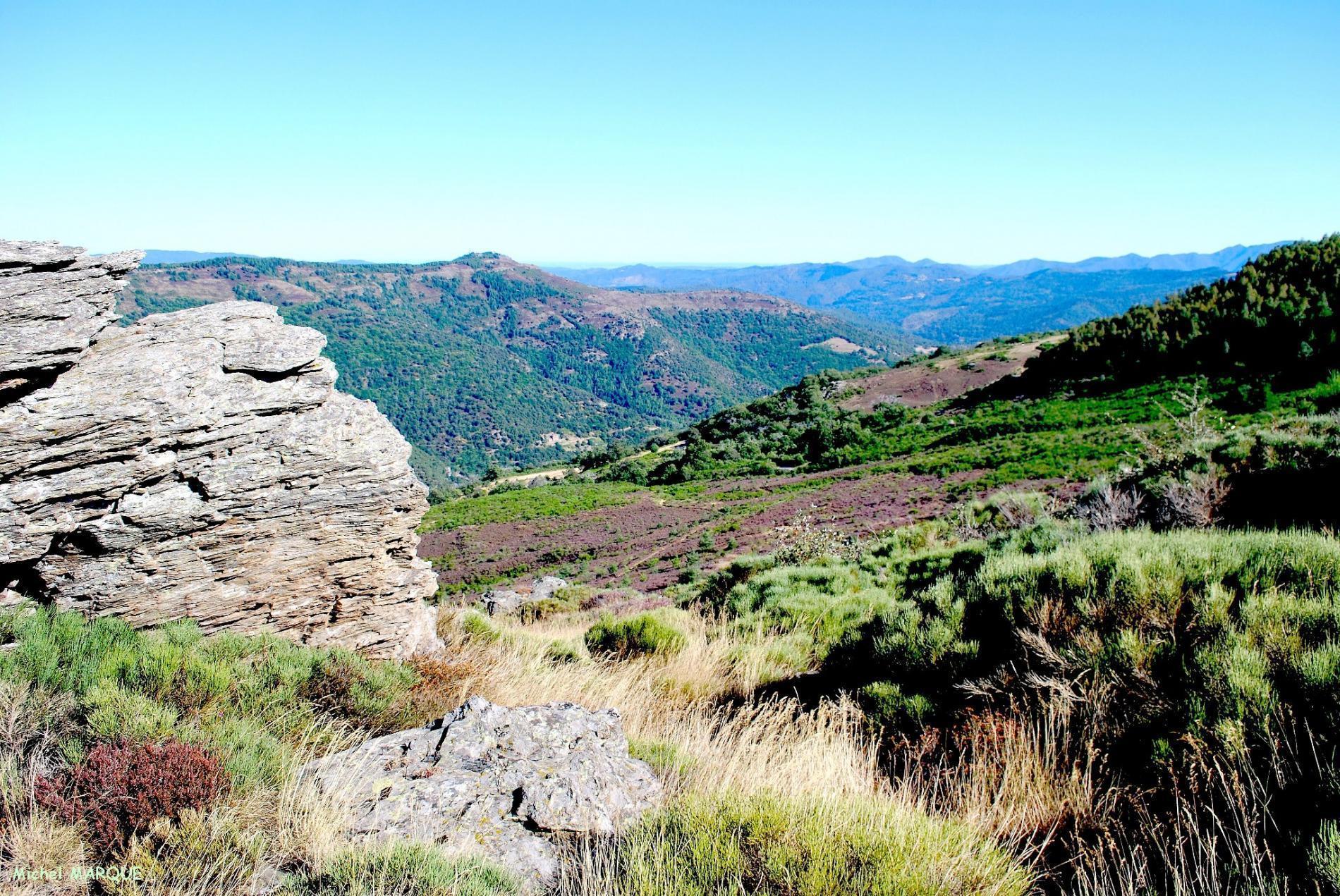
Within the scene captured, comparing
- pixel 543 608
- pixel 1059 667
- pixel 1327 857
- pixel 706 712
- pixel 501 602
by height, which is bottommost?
pixel 501 602

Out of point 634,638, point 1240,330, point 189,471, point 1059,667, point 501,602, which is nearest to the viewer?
point 1059,667

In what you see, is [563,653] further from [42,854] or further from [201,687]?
[42,854]

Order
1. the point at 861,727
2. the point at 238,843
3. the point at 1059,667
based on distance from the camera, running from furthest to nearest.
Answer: the point at 861,727 < the point at 1059,667 < the point at 238,843

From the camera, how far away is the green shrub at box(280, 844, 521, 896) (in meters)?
2.29

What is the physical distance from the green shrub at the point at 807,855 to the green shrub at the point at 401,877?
412mm

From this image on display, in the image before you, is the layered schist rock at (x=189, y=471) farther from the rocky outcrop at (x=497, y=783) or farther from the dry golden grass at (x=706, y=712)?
the rocky outcrop at (x=497, y=783)

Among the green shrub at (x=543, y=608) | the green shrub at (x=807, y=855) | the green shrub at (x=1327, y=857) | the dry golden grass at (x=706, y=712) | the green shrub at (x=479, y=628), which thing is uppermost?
the green shrub at (x=1327, y=857)

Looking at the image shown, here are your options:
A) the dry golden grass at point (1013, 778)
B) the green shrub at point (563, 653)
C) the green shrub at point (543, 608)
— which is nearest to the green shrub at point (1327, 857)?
the dry golden grass at point (1013, 778)

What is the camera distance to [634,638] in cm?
695

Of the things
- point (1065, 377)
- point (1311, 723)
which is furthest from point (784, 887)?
point (1065, 377)

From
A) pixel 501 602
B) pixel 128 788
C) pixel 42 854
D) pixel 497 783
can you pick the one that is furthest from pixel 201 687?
pixel 501 602

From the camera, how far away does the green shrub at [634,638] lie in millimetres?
6504

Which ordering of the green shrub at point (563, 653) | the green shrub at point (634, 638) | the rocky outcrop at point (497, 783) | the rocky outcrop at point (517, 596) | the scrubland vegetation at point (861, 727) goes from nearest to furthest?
the scrubland vegetation at point (861, 727)
the rocky outcrop at point (497, 783)
the green shrub at point (563, 653)
the green shrub at point (634, 638)
the rocky outcrop at point (517, 596)

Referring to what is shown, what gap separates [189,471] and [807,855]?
5.36 metres
